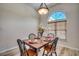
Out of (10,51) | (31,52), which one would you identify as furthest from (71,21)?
(10,51)

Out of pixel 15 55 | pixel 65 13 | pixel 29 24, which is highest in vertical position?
pixel 65 13

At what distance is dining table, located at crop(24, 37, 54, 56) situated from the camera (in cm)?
173

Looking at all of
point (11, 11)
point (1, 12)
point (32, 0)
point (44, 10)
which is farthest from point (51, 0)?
point (1, 12)

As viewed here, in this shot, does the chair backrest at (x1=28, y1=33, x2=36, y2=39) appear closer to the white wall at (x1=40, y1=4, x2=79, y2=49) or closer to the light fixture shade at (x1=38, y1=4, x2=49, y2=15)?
the white wall at (x1=40, y1=4, x2=79, y2=49)

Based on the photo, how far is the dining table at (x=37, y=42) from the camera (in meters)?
1.73

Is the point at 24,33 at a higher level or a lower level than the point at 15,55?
higher

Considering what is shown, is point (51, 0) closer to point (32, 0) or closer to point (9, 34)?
point (32, 0)

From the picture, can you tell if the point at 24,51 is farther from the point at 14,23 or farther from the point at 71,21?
the point at 71,21

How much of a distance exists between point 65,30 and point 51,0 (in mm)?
529

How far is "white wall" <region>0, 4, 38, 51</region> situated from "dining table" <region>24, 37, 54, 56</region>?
11 cm

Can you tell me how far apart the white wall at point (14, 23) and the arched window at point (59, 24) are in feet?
0.84

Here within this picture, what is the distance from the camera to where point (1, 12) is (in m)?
1.75

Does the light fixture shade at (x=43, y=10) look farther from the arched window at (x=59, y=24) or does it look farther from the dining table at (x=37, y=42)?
the dining table at (x=37, y=42)

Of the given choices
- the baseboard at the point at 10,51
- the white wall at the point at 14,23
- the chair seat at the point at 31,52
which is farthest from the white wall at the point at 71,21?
the baseboard at the point at 10,51
